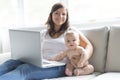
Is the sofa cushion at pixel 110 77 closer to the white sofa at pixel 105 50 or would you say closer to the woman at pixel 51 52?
the white sofa at pixel 105 50

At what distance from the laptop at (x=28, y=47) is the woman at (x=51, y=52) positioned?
7 centimetres

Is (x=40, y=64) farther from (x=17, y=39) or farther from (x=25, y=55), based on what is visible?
(x=17, y=39)

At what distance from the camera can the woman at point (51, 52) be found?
1800 millimetres

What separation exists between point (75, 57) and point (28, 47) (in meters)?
0.46

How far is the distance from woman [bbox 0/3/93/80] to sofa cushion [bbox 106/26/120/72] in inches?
7.3

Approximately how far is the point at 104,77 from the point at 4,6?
5.58 feet

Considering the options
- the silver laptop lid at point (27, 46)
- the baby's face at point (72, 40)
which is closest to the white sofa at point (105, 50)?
the baby's face at point (72, 40)

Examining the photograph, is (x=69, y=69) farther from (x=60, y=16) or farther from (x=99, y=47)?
(x=60, y=16)

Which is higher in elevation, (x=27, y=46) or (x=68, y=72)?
(x=27, y=46)

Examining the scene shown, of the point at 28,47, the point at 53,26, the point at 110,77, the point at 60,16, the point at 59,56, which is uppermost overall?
the point at 60,16

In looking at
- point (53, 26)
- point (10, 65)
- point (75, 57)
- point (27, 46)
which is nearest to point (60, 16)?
point (53, 26)

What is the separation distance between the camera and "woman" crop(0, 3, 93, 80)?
1.80m

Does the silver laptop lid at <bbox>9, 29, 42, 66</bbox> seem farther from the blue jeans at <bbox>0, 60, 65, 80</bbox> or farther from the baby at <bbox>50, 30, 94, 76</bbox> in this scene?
the baby at <bbox>50, 30, 94, 76</bbox>

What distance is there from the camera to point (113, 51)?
6.49ft
